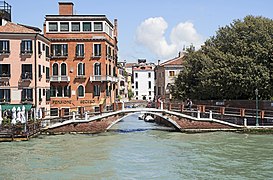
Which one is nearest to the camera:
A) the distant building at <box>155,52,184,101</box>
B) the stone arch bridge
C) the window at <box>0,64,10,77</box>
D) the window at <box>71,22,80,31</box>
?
the stone arch bridge

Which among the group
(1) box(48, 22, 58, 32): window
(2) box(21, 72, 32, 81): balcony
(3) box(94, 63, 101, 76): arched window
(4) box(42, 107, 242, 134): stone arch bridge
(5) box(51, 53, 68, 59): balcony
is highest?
(1) box(48, 22, 58, 32): window

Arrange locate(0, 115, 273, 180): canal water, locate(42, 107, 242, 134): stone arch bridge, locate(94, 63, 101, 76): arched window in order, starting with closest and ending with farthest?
locate(0, 115, 273, 180): canal water, locate(42, 107, 242, 134): stone arch bridge, locate(94, 63, 101, 76): arched window

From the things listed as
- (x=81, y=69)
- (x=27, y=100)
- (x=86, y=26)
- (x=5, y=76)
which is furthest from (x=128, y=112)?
(x=86, y=26)

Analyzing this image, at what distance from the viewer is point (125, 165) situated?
68.6 feet

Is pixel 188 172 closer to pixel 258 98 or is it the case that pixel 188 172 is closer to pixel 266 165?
pixel 266 165

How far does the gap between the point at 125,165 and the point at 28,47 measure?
17.9 metres

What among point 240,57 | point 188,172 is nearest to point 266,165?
point 188,172

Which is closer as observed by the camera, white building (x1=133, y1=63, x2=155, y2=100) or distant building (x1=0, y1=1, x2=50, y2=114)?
distant building (x1=0, y1=1, x2=50, y2=114)

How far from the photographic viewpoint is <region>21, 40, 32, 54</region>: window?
117 feet

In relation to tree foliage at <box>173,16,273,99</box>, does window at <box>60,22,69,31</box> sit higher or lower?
higher

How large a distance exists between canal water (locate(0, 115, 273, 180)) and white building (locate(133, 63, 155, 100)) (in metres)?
68.6

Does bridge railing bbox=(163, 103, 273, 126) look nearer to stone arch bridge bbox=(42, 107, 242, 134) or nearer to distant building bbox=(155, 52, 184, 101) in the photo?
stone arch bridge bbox=(42, 107, 242, 134)

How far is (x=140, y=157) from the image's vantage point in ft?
75.3

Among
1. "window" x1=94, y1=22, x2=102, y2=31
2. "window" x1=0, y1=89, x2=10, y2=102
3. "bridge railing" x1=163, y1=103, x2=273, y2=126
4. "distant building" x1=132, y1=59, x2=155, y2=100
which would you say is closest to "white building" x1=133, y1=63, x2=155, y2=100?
"distant building" x1=132, y1=59, x2=155, y2=100
